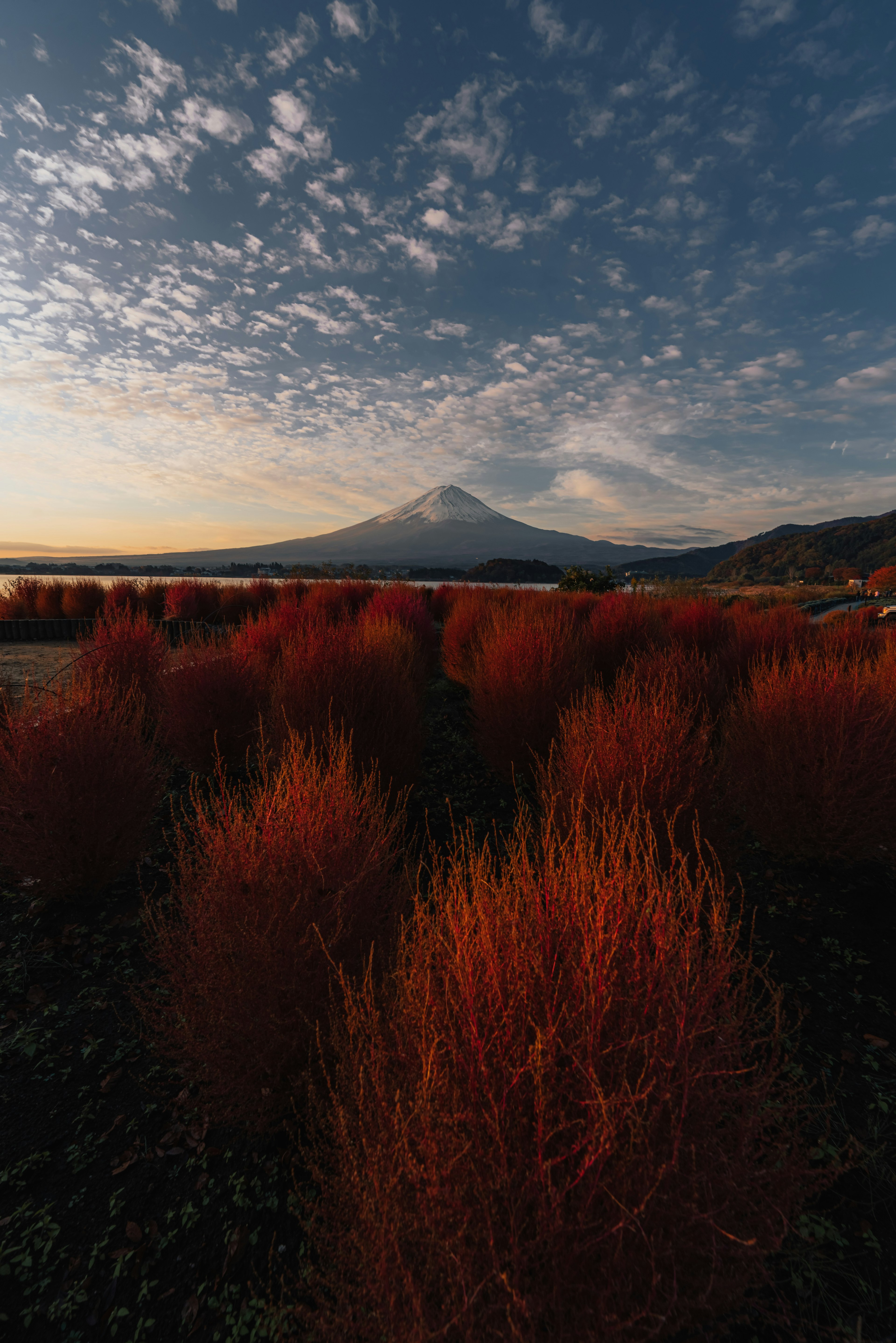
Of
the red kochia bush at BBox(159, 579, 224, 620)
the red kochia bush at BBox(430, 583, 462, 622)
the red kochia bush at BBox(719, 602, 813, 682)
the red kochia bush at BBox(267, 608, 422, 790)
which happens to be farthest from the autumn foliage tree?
the red kochia bush at BBox(267, 608, 422, 790)

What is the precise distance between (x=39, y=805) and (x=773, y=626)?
936 cm

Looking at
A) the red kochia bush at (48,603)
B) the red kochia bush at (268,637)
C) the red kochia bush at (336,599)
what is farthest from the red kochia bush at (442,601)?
the red kochia bush at (48,603)

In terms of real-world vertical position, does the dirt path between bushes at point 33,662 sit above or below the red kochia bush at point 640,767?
below

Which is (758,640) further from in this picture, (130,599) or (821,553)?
(821,553)

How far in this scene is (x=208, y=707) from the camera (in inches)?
213

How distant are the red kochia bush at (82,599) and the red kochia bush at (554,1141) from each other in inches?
695

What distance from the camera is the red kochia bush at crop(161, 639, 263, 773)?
5352mm

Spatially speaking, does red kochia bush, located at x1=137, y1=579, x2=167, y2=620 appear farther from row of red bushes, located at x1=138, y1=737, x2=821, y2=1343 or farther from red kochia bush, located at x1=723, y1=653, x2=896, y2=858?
row of red bushes, located at x1=138, y1=737, x2=821, y2=1343

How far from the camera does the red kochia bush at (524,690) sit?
18.8ft

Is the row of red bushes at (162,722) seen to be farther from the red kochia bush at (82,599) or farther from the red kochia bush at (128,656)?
the red kochia bush at (82,599)

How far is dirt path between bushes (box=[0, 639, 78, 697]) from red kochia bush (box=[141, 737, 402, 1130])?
406cm

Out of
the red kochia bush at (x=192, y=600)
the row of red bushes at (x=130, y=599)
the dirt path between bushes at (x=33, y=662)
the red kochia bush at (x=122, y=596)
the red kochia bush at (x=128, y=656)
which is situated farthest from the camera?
the row of red bushes at (x=130, y=599)

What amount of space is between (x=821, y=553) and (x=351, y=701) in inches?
3441

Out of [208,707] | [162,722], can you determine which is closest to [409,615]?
[208,707]
